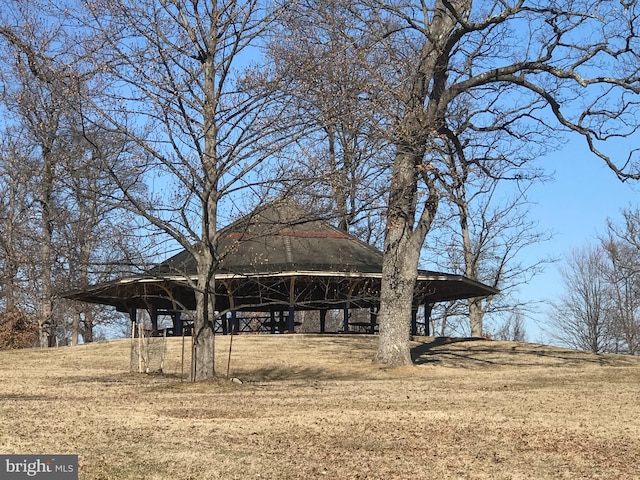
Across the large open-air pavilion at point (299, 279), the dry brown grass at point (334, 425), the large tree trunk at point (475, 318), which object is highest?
the large open-air pavilion at point (299, 279)

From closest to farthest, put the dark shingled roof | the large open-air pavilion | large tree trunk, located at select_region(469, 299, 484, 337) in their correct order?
the large open-air pavilion, the dark shingled roof, large tree trunk, located at select_region(469, 299, 484, 337)

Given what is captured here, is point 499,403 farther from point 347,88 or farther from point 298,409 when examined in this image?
point 347,88

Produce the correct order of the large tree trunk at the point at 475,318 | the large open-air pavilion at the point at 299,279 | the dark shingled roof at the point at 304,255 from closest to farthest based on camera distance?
1. the large open-air pavilion at the point at 299,279
2. the dark shingled roof at the point at 304,255
3. the large tree trunk at the point at 475,318

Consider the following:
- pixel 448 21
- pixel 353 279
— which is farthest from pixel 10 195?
pixel 448 21

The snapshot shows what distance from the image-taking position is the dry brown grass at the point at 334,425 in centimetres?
Result: 802

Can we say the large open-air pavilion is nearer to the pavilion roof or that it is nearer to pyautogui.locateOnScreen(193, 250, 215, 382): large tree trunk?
the pavilion roof

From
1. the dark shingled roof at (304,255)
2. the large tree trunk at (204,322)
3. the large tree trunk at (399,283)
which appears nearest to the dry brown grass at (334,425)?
the large tree trunk at (204,322)

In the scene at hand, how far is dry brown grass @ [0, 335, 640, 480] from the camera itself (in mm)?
8023

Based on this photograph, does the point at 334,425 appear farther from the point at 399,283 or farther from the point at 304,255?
the point at 304,255

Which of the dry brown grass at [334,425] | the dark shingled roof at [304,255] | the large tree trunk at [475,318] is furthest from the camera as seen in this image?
the large tree trunk at [475,318]

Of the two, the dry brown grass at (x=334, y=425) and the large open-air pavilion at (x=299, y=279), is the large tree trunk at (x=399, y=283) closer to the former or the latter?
the dry brown grass at (x=334, y=425)

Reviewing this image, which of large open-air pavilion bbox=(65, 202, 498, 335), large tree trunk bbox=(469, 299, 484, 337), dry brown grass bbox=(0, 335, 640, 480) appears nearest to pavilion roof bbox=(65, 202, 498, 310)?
large open-air pavilion bbox=(65, 202, 498, 335)

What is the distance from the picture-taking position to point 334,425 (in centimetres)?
1029

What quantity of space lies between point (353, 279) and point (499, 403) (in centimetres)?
1584
